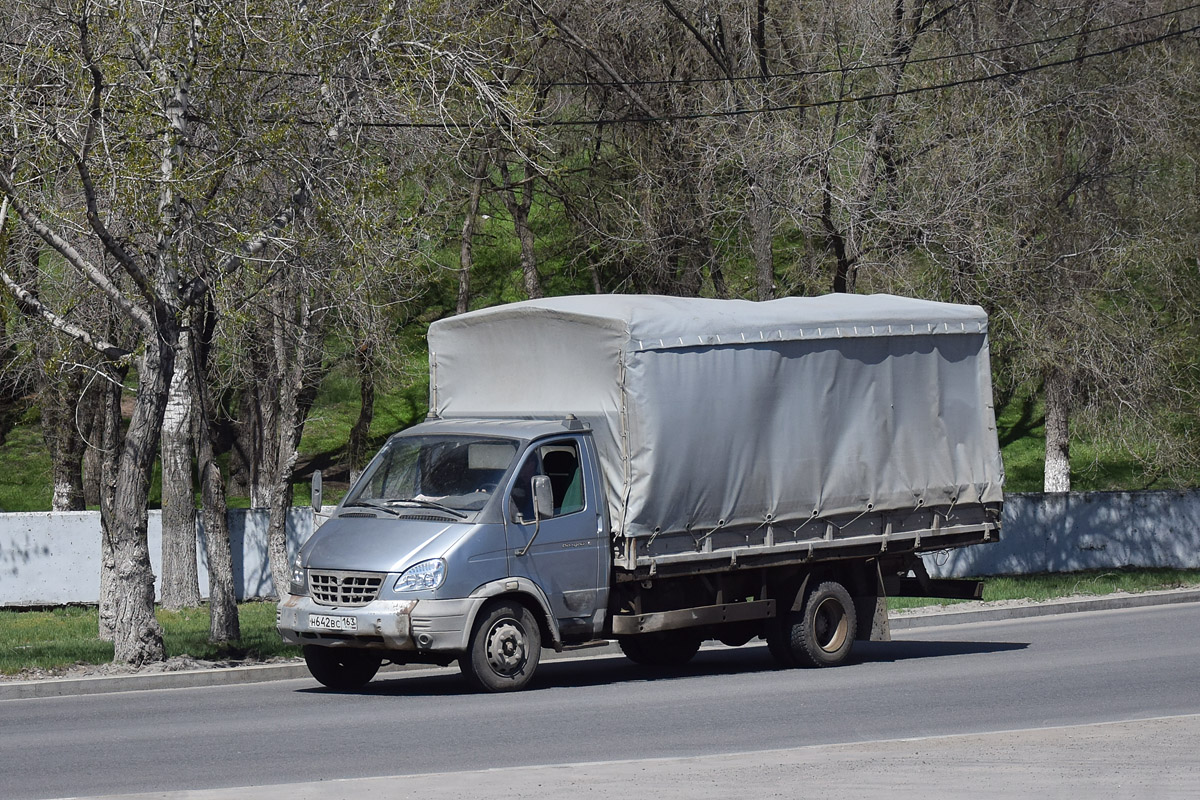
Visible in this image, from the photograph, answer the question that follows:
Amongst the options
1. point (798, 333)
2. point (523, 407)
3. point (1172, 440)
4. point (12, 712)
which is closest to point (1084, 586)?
point (1172, 440)

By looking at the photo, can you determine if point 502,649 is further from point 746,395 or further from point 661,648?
point 746,395

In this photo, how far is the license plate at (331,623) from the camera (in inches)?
470

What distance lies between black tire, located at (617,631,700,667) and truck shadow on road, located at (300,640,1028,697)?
0.12m

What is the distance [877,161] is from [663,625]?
11456 mm

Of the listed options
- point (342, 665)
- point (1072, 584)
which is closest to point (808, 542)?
point (342, 665)

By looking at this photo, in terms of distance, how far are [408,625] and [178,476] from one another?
703cm

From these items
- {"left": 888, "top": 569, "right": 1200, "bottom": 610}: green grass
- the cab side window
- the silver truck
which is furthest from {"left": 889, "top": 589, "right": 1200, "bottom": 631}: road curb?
the cab side window

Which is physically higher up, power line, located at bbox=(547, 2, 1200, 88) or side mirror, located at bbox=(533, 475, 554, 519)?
power line, located at bbox=(547, 2, 1200, 88)

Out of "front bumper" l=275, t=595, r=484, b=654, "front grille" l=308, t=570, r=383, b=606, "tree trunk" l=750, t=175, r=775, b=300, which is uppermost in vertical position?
"tree trunk" l=750, t=175, r=775, b=300

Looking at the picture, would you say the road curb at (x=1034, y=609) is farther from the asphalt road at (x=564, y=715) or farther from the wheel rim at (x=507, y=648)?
the wheel rim at (x=507, y=648)

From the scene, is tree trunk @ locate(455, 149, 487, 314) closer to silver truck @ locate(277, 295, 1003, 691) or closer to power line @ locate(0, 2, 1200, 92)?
power line @ locate(0, 2, 1200, 92)

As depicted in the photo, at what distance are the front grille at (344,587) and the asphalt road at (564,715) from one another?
0.82 m

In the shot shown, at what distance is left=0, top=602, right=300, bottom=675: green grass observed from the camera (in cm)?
1503

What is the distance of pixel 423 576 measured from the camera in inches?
468
